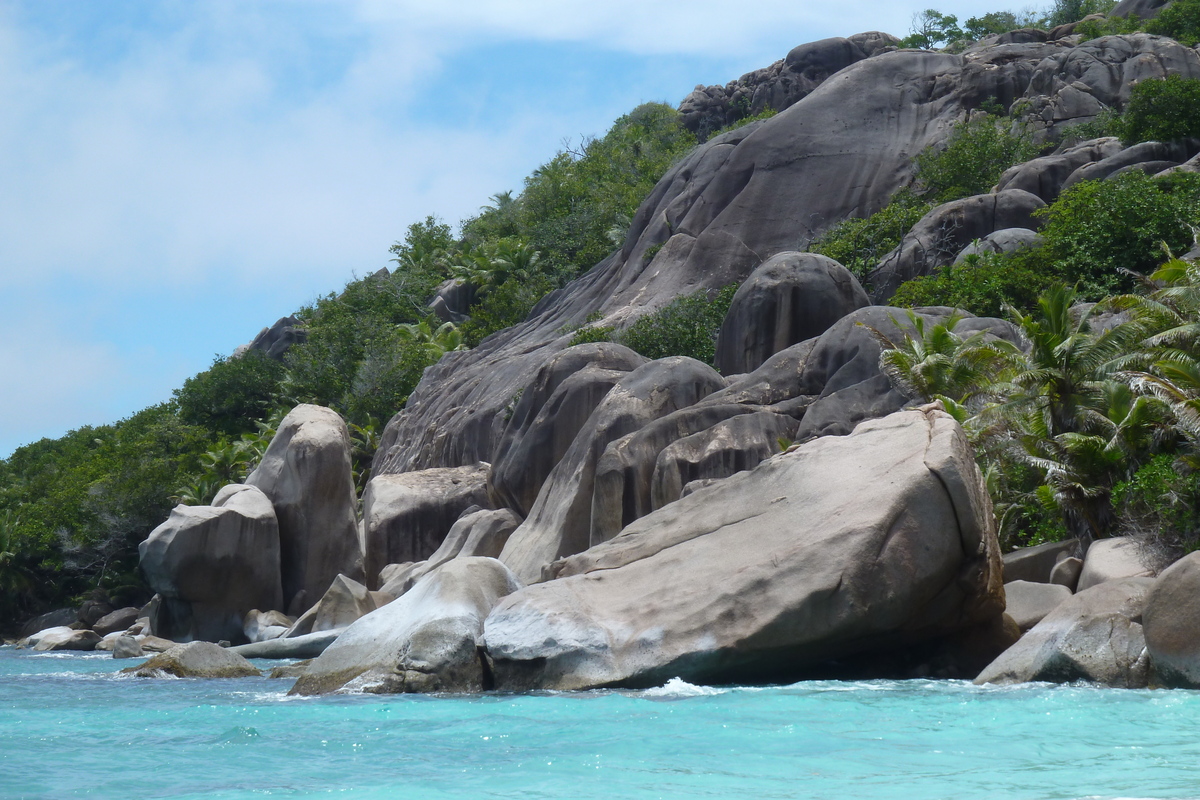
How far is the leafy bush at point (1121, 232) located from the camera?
1071 inches

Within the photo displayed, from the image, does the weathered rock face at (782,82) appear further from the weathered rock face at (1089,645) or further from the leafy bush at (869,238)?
the weathered rock face at (1089,645)

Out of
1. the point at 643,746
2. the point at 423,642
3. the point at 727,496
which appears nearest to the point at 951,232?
the point at 727,496

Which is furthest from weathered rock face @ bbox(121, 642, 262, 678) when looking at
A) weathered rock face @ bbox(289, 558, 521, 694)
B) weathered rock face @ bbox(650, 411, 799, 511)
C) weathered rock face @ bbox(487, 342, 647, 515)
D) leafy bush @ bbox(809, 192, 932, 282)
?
leafy bush @ bbox(809, 192, 932, 282)

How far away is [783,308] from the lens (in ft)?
87.1

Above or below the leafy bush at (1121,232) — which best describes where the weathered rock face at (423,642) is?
below

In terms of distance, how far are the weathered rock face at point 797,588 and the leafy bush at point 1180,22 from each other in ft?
136

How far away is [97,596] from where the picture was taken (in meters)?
39.2

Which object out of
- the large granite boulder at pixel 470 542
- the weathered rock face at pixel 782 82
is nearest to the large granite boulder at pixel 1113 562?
the large granite boulder at pixel 470 542

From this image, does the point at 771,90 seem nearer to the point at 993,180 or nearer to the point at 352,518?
the point at 993,180

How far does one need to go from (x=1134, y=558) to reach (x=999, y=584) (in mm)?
2722

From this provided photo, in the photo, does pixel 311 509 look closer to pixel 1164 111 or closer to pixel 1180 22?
pixel 1164 111

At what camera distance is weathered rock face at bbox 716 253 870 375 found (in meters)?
26.5

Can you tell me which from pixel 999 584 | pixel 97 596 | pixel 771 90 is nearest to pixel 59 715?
pixel 999 584

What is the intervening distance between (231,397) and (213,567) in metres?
25.7
